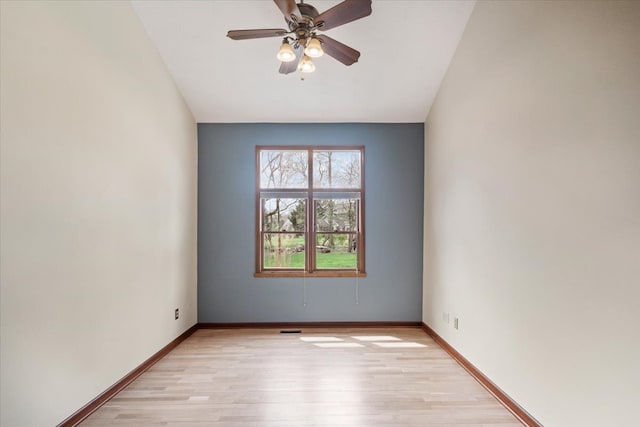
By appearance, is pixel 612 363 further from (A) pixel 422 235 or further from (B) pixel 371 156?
(B) pixel 371 156

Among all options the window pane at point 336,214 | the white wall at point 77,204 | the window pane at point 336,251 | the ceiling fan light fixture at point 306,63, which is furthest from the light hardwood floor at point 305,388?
the ceiling fan light fixture at point 306,63

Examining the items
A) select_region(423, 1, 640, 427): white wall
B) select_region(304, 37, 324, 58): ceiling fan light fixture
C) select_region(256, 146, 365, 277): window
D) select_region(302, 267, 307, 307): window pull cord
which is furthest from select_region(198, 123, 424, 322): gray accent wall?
select_region(304, 37, 324, 58): ceiling fan light fixture

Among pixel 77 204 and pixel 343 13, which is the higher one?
pixel 343 13

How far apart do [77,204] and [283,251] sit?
2.65m

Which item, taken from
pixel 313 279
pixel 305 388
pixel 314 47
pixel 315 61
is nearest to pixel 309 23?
pixel 314 47

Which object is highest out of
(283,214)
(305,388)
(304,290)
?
(283,214)

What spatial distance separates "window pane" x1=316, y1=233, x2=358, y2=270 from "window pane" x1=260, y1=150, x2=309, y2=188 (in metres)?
0.86

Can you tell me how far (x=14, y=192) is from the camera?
5.91 feet

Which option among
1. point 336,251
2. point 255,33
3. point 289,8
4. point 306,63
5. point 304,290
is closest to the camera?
point 289,8

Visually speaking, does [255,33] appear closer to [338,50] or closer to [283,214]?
[338,50]

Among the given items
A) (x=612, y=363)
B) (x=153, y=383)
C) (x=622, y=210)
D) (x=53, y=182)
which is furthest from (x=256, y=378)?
(x=622, y=210)

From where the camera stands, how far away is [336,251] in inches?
179

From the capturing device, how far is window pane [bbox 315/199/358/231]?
14.9 feet

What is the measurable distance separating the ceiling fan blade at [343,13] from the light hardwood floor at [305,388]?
2834 mm
